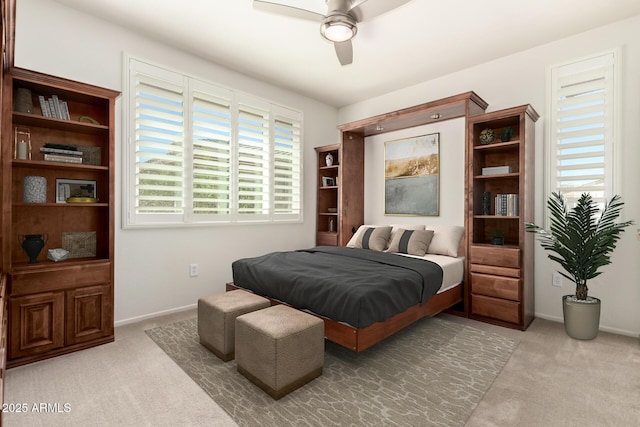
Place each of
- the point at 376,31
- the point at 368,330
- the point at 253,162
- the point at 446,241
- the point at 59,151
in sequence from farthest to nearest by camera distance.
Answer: the point at 253,162 < the point at 446,241 < the point at 376,31 < the point at 59,151 < the point at 368,330

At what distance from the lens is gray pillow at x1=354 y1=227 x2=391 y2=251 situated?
4.12m

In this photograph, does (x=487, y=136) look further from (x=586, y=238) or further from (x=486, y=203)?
(x=586, y=238)

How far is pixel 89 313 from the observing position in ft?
8.72

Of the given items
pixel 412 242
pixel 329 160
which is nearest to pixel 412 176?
pixel 412 242

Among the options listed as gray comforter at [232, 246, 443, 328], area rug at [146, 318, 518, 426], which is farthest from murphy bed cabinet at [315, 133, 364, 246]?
area rug at [146, 318, 518, 426]

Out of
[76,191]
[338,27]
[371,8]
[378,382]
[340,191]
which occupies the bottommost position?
[378,382]

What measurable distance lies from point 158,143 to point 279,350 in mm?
2622

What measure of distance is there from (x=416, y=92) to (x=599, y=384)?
3770 mm

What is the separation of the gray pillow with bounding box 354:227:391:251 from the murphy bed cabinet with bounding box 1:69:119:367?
281 cm

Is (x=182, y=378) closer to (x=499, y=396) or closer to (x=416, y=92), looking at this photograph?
(x=499, y=396)

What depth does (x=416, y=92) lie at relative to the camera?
4.54 metres

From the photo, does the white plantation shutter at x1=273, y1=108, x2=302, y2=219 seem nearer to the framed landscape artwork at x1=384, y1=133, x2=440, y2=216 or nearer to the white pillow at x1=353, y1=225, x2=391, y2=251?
the white pillow at x1=353, y1=225, x2=391, y2=251

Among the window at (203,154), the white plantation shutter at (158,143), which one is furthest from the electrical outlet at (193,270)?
the white plantation shutter at (158,143)

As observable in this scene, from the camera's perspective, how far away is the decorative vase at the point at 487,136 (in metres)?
3.47
